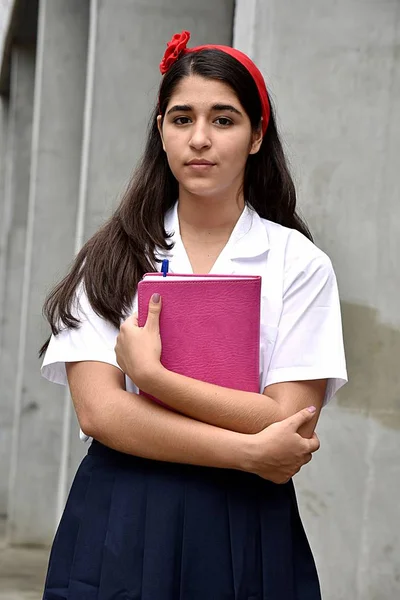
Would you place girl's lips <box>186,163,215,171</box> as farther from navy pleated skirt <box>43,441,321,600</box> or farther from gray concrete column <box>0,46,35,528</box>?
gray concrete column <box>0,46,35,528</box>

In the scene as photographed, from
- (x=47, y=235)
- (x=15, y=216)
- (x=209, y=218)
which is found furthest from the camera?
(x=15, y=216)

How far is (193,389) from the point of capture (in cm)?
250

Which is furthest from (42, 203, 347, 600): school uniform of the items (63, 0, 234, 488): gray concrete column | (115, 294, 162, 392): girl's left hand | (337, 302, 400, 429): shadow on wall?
(63, 0, 234, 488): gray concrete column

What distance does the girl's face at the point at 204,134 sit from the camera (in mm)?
2646

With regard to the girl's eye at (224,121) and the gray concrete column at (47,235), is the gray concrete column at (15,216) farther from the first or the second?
the girl's eye at (224,121)

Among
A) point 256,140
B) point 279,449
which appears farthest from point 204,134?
point 279,449

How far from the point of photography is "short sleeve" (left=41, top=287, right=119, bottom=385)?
2.64 meters

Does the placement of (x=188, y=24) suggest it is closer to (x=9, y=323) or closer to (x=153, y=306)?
(x=153, y=306)

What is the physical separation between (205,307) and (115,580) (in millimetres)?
598

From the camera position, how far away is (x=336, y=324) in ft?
8.78

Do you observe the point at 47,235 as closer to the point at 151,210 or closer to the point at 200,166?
the point at 151,210

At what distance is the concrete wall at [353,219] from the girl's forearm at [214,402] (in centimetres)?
168

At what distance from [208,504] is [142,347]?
360mm

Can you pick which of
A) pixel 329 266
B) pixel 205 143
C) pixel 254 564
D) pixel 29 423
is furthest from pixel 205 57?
pixel 29 423
